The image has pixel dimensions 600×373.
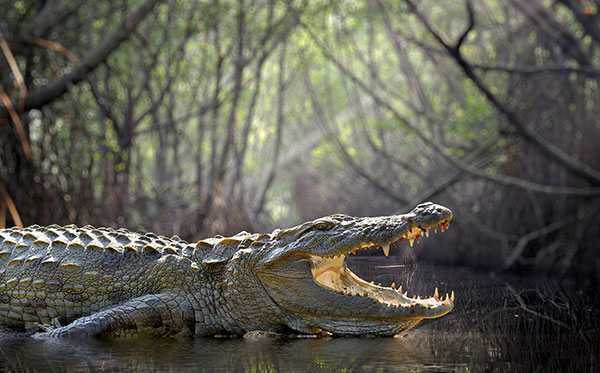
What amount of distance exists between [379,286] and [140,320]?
114 cm

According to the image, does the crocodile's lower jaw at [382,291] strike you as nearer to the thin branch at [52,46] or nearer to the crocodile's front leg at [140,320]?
the crocodile's front leg at [140,320]

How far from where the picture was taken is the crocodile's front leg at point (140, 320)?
9.93 ft

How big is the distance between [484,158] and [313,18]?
Answer: 157 inches

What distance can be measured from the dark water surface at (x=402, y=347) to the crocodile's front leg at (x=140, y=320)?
121 millimetres

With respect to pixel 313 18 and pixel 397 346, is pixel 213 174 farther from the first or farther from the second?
pixel 397 346

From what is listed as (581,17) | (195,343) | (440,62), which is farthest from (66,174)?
(440,62)

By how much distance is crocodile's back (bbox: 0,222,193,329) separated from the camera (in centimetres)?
330

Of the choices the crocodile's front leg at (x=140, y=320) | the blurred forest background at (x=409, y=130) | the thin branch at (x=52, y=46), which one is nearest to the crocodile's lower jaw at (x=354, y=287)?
the crocodile's front leg at (x=140, y=320)

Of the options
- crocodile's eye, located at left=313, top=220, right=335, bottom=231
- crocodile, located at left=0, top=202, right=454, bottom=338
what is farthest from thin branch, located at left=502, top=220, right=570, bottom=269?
crocodile's eye, located at left=313, top=220, right=335, bottom=231

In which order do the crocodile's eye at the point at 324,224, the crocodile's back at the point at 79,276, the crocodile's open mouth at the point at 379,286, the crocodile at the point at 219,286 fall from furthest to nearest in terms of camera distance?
the crocodile's back at the point at 79,276 < the crocodile's eye at the point at 324,224 < the crocodile at the point at 219,286 < the crocodile's open mouth at the point at 379,286

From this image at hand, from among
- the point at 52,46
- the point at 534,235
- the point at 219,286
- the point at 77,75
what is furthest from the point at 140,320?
the point at 534,235

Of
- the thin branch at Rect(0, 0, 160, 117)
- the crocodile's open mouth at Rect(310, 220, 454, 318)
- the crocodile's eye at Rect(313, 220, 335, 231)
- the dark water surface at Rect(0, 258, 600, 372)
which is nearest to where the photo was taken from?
the dark water surface at Rect(0, 258, 600, 372)

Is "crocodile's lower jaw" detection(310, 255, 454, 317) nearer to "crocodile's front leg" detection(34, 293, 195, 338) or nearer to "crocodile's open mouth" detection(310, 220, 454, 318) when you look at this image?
"crocodile's open mouth" detection(310, 220, 454, 318)

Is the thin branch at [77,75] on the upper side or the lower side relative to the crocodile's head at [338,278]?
upper
